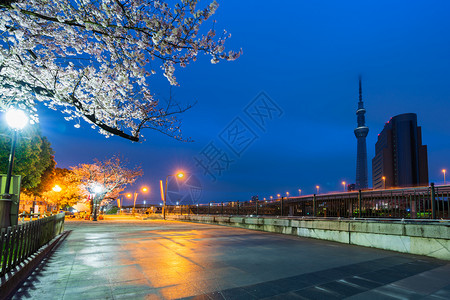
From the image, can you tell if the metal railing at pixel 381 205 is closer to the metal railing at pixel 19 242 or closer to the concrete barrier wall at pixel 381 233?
the concrete barrier wall at pixel 381 233

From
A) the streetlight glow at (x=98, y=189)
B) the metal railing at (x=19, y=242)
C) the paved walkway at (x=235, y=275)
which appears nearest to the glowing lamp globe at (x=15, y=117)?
the metal railing at (x=19, y=242)

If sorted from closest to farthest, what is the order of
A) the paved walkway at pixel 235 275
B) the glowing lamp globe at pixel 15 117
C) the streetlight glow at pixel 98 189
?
the paved walkway at pixel 235 275, the glowing lamp globe at pixel 15 117, the streetlight glow at pixel 98 189

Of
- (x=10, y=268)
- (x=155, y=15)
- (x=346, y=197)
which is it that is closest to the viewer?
(x=10, y=268)

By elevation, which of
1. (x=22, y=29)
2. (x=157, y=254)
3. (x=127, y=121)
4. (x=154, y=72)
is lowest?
(x=157, y=254)

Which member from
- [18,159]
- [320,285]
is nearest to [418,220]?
[320,285]

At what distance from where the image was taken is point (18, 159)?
92.5 feet

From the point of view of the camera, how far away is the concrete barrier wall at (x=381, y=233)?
8828mm

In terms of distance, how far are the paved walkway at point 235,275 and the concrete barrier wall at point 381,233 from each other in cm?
57

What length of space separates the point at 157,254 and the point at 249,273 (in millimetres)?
3794

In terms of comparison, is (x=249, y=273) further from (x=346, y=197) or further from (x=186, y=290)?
(x=346, y=197)

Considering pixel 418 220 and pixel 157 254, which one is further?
pixel 418 220

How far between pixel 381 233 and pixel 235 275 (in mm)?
7242

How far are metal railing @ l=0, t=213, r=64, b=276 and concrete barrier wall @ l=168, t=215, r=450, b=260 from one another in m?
11.8

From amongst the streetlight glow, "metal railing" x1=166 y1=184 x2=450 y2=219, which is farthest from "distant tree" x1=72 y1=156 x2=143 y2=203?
"metal railing" x1=166 y1=184 x2=450 y2=219
